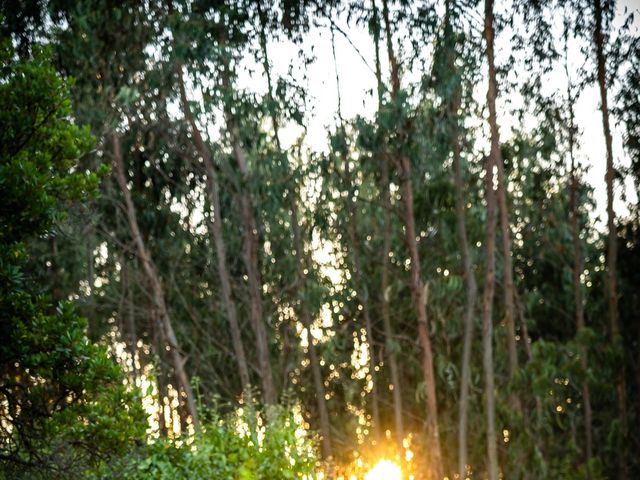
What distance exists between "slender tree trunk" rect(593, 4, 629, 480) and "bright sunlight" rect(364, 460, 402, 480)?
376 centimetres

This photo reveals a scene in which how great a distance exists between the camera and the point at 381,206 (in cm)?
1364

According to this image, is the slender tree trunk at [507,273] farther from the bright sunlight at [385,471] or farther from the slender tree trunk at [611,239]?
the bright sunlight at [385,471]

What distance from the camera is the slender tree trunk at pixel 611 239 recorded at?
1253cm

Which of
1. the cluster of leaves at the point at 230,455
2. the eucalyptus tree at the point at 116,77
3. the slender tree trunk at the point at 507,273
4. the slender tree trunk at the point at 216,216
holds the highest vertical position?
the eucalyptus tree at the point at 116,77

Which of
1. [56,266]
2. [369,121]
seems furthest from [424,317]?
[56,266]

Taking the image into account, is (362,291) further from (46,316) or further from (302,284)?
(46,316)

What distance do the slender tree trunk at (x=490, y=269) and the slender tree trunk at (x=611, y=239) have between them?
129 centimetres

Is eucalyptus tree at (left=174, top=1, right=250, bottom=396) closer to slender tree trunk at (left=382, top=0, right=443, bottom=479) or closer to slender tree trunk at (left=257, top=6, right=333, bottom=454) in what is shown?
slender tree trunk at (left=257, top=6, right=333, bottom=454)

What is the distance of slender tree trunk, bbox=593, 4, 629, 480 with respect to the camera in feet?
41.1

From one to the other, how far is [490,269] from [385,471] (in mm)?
5251

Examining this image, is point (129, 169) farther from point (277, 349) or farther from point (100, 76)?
point (277, 349)

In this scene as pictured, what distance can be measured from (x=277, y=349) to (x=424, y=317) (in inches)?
182

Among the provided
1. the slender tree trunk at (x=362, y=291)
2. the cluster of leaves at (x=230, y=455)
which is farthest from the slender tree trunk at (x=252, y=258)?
the cluster of leaves at (x=230, y=455)

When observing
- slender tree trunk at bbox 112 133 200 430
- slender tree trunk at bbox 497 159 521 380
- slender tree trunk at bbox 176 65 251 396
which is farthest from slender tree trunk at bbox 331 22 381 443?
slender tree trunk at bbox 112 133 200 430
